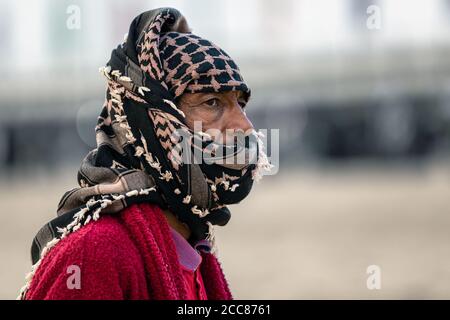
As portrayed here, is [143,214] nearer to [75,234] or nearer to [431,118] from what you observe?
[75,234]

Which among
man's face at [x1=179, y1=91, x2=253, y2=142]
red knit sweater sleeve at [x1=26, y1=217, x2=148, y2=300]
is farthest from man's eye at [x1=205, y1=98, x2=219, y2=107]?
red knit sweater sleeve at [x1=26, y1=217, x2=148, y2=300]

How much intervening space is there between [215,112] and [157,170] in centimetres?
23

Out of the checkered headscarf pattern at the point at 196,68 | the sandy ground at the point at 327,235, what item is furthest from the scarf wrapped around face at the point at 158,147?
the sandy ground at the point at 327,235

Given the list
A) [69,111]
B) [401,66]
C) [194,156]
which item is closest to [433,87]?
[401,66]

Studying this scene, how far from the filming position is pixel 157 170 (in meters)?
2.59

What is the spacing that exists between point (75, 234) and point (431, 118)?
2338cm

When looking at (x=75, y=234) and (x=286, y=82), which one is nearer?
(x=75, y=234)

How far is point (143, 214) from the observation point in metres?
2.54

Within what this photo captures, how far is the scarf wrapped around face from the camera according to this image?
101 inches

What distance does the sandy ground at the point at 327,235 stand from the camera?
28.5 ft

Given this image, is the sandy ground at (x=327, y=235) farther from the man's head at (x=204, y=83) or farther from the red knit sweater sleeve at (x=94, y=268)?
the red knit sweater sleeve at (x=94, y=268)

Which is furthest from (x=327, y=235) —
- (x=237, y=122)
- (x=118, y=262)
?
(x=118, y=262)

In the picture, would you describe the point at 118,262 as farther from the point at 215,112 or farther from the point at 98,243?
the point at 215,112
